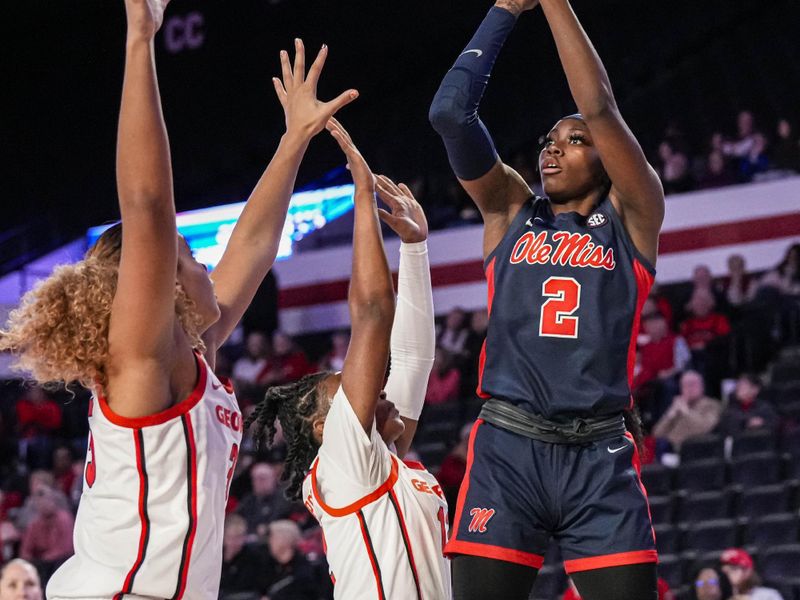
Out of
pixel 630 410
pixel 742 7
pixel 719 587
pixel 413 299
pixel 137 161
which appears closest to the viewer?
pixel 137 161

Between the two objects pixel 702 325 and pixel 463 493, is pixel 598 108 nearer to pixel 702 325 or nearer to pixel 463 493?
pixel 463 493

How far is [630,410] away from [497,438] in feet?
1.63

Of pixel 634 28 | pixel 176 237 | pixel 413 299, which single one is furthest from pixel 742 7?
pixel 176 237

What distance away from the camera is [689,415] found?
416 inches

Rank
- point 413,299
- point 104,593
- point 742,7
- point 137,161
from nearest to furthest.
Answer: point 137,161
point 104,593
point 413,299
point 742,7

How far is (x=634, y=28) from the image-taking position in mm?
16312

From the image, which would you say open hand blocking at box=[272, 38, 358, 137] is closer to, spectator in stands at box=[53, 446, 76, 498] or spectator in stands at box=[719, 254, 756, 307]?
spectator in stands at box=[719, 254, 756, 307]

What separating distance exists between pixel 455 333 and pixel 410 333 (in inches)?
351

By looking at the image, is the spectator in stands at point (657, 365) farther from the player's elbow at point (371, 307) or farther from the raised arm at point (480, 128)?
the player's elbow at point (371, 307)

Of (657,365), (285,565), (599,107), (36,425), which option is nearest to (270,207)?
(599,107)

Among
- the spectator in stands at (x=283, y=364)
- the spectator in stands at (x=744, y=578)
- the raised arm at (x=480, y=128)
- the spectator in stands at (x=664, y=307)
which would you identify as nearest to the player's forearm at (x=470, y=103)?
the raised arm at (x=480, y=128)

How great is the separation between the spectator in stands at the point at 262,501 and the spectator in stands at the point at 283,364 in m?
2.42

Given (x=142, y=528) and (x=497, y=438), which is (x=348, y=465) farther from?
(x=142, y=528)

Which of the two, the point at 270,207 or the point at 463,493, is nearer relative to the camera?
the point at 463,493
